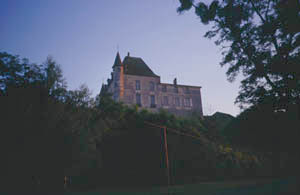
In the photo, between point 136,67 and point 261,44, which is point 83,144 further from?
point 136,67

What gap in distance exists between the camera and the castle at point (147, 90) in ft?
112

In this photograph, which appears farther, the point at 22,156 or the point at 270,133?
the point at 270,133

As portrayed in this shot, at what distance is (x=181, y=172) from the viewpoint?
1094 cm

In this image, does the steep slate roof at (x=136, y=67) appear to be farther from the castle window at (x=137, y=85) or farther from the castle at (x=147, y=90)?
the castle window at (x=137, y=85)

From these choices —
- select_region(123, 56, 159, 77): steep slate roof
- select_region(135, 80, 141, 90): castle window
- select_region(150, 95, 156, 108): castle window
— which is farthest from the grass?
select_region(123, 56, 159, 77): steep slate roof

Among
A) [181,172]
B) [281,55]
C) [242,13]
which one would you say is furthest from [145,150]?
[242,13]

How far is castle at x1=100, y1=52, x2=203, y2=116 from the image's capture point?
3406 centimetres

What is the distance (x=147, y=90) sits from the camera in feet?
119

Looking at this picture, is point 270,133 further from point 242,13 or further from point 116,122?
point 116,122

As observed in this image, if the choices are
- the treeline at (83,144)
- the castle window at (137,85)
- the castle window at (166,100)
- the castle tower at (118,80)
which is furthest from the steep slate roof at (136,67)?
the treeline at (83,144)

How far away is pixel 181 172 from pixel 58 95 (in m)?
7.79

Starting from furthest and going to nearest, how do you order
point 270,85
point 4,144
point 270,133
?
point 270,133 < point 270,85 < point 4,144

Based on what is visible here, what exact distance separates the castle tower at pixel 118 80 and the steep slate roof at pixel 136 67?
1.69 m

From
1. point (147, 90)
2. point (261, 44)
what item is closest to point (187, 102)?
point (147, 90)
